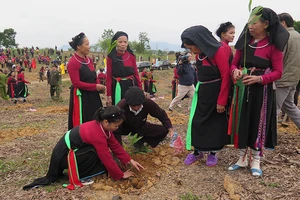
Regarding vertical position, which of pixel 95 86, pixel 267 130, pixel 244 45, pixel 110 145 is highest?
pixel 244 45

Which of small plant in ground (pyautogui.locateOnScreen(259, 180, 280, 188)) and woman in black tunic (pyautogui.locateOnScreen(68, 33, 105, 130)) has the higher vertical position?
woman in black tunic (pyautogui.locateOnScreen(68, 33, 105, 130))

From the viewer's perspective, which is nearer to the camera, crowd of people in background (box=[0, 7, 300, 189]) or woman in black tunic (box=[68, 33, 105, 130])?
crowd of people in background (box=[0, 7, 300, 189])

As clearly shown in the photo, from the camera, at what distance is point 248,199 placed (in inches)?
99.4

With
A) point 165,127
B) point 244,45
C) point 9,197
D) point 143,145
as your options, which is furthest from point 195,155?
point 9,197

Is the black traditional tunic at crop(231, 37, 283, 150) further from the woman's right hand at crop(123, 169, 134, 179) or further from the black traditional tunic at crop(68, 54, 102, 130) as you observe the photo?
the black traditional tunic at crop(68, 54, 102, 130)

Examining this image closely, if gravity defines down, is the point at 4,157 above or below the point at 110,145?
below

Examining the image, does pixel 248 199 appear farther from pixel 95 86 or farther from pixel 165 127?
pixel 95 86

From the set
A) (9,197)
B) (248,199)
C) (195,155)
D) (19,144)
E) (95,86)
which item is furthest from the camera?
(19,144)

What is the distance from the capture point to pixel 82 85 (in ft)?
12.1

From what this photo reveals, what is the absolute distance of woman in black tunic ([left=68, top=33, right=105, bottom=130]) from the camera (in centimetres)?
370

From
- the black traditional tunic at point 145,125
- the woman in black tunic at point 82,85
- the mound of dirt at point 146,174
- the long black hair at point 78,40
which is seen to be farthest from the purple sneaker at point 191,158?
the long black hair at point 78,40

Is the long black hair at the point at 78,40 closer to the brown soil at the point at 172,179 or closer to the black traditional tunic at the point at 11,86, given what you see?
the brown soil at the point at 172,179

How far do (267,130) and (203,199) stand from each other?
996mm

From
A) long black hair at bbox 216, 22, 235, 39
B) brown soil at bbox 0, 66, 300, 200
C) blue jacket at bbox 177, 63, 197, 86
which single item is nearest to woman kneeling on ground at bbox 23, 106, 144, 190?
brown soil at bbox 0, 66, 300, 200
